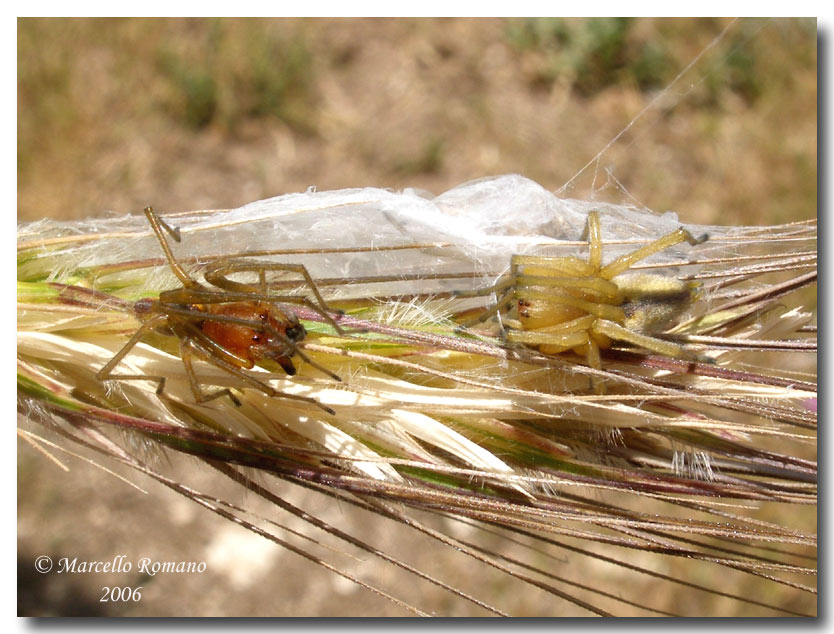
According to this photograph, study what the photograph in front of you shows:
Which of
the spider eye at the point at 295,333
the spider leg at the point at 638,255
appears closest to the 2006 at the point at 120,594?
the spider eye at the point at 295,333

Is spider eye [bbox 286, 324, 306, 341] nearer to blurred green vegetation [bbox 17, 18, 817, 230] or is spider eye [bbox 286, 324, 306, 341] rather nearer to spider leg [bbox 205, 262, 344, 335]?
spider leg [bbox 205, 262, 344, 335]

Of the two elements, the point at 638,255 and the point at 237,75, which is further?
the point at 237,75

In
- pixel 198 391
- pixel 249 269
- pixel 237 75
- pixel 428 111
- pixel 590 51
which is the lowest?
pixel 198 391

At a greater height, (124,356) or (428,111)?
(428,111)

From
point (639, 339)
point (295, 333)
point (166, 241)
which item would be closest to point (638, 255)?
point (639, 339)

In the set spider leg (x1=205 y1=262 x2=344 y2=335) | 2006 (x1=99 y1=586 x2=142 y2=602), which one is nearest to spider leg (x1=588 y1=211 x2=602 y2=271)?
spider leg (x1=205 y1=262 x2=344 y2=335)

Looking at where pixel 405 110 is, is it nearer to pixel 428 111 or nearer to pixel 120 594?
pixel 428 111
